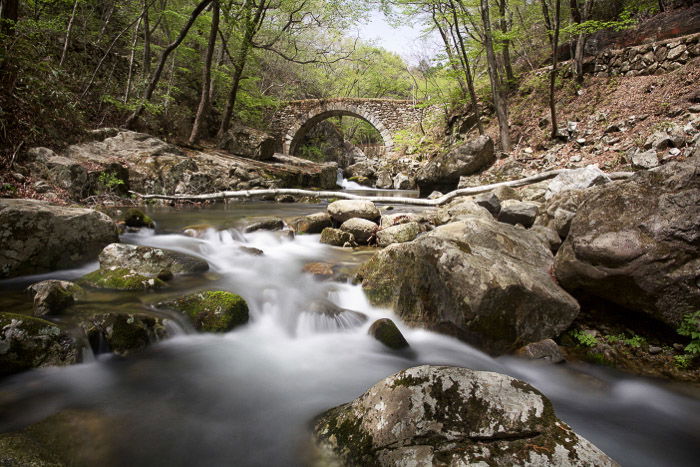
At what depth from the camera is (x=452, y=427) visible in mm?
1440

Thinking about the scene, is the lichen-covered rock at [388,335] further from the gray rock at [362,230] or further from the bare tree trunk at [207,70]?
the bare tree trunk at [207,70]

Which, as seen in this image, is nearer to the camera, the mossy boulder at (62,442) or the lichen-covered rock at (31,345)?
the mossy boulder at (62,442)

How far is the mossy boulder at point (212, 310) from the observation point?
298 cm

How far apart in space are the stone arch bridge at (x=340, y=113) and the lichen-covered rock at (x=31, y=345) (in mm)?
22504

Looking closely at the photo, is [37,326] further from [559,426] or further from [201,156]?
[201,156]

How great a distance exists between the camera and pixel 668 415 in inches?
89.4

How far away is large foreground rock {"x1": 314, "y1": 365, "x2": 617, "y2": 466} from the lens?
1311 millimetres

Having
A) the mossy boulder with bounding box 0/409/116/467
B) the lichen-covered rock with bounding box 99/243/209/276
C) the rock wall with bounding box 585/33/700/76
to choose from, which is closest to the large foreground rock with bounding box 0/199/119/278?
the lichen-covered rock with bounding box 99/243/209/276

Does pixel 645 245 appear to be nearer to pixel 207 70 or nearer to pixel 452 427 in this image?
pixel 452 427

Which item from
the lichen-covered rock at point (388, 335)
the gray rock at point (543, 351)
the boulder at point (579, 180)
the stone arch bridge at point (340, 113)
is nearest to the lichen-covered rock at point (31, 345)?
the lichen-covered rock at point (388, 335)

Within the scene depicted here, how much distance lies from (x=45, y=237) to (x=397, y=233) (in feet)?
15.1

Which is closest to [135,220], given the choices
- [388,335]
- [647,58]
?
[388,335]

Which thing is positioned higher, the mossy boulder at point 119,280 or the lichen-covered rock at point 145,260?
the lichen-covered rock at point 145,260

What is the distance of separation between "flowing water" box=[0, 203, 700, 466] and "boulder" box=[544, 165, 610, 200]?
A: 374cm
